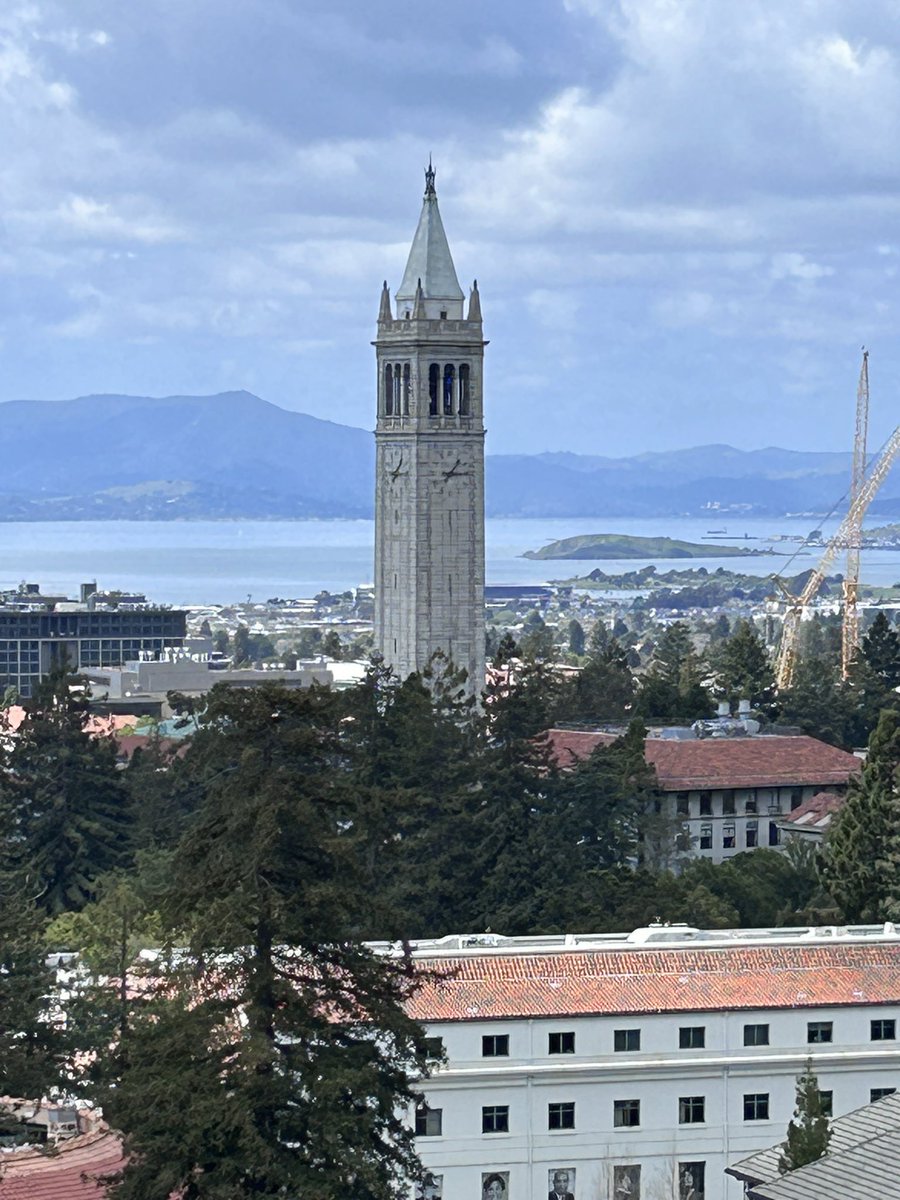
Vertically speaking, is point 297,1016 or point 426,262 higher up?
point 426,262

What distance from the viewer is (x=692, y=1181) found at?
153 ft

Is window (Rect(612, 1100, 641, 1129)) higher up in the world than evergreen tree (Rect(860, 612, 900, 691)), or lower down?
lower down

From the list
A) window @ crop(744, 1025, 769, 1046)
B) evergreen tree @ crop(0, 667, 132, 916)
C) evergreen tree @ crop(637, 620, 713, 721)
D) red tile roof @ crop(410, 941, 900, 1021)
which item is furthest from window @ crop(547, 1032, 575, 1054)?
evergreen tree @ crop(637, 620, 713, 721)

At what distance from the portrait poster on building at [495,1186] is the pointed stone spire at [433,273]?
57025 mm

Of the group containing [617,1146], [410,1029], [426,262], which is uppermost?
[426,262]

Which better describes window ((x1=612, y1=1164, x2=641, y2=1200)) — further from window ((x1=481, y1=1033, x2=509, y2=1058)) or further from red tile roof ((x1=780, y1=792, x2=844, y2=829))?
red tile roof ((x1=780, y1=792, x2=844, y2=829))

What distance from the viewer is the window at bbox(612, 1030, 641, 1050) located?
46919mm

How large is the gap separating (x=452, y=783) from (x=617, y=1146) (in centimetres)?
2004

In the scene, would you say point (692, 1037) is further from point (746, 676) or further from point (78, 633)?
point (78, 633)

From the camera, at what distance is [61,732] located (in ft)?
236

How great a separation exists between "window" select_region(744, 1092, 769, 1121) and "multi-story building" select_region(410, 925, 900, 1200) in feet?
0.07

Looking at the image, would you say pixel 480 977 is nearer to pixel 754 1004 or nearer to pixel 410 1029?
pixel 754 1004

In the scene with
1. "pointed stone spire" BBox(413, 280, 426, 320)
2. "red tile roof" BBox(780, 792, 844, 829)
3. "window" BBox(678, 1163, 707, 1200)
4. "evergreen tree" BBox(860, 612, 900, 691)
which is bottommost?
"window" BBox(678, 1163, 707, 1200)

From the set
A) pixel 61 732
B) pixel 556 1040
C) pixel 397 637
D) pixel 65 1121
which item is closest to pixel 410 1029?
pixel 65 1121
